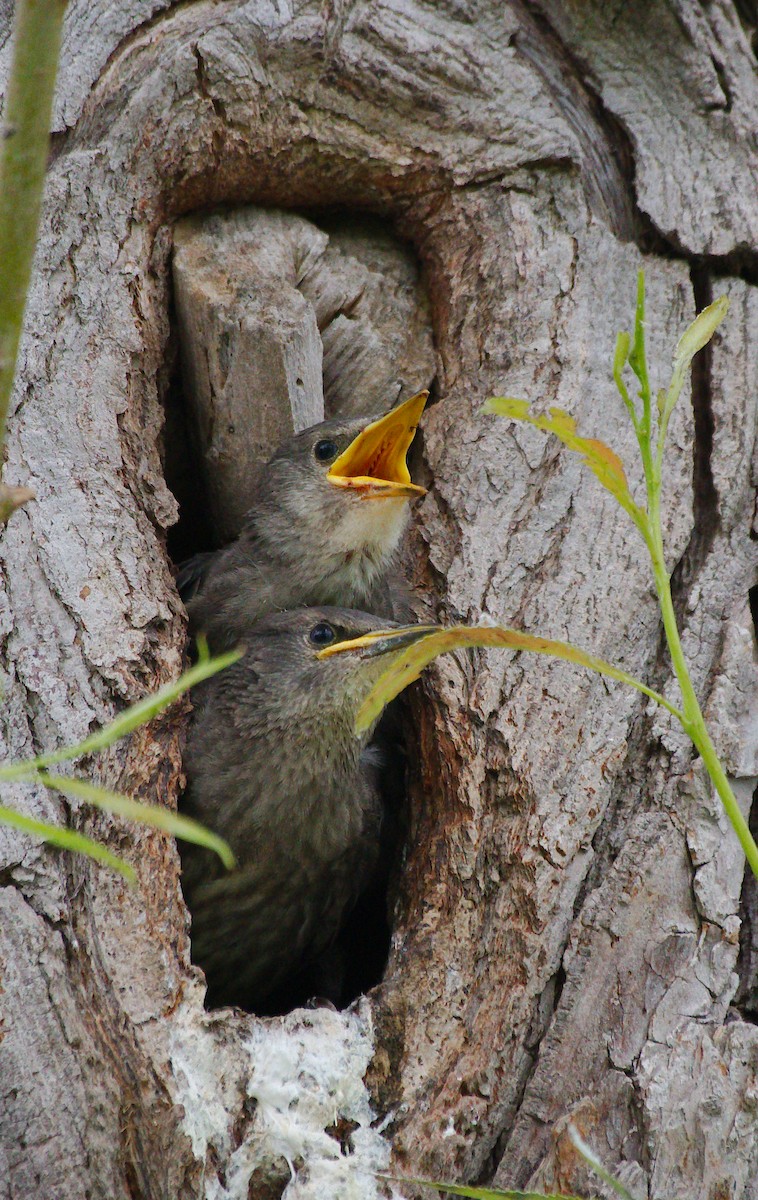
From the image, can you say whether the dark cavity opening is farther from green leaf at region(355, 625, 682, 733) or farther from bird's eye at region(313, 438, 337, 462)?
green leaf at region(355, 625, 682, 733)

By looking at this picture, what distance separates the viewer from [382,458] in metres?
3.39

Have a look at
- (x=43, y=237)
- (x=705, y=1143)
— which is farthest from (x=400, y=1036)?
(x=43, y=237)

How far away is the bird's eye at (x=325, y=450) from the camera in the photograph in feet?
11.0

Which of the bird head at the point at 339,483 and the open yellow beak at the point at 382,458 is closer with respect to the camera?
the open yellow beak at the point at 382,458

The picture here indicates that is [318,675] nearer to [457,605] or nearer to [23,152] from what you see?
[457,605]

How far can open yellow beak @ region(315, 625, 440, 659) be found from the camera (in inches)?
113

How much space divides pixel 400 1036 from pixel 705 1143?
61cm

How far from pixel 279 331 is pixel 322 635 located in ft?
2.76

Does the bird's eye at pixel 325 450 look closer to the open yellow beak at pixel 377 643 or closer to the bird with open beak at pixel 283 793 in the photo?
the bird with open beak at pixel 283 793

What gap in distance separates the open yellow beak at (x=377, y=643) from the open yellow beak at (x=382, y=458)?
0.37 m

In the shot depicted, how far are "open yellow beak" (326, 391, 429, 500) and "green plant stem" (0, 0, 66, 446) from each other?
1986 mm

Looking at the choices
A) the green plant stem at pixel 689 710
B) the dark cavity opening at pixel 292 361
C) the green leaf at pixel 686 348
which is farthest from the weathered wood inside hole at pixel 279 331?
the green plant stem at pixel 689 710

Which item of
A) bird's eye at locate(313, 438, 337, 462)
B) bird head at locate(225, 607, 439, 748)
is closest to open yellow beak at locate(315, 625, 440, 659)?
bird head at locate(225, 607, 439, 748)

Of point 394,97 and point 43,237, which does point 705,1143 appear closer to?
point 43,237
